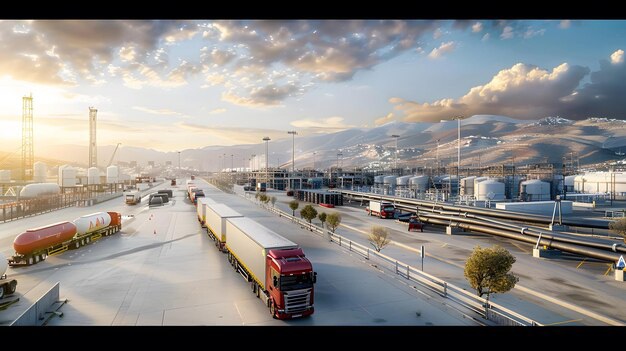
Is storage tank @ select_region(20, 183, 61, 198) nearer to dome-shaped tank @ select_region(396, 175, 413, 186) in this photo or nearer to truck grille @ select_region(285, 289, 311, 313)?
truck grille @ select_region(285, 289, 311, 313)

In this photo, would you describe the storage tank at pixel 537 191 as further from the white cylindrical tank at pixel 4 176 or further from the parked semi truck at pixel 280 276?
the white cylindrical tank at pixel 4 176

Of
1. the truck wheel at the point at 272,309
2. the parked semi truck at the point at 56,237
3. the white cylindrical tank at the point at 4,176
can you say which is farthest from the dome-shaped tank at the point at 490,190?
the white cylindrical tank at the point at 4,176

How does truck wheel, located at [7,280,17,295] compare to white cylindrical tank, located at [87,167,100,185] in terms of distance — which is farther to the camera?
white cylindrical tank, located at [87,167,100,185]

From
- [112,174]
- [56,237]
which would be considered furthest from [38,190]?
[56,237]

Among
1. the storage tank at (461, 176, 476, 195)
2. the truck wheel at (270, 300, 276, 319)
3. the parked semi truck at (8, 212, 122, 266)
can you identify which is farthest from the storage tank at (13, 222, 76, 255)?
the storage tank at (461, 176, 476, 195)

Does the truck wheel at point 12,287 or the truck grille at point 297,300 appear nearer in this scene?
the truck grille at point 297,300
